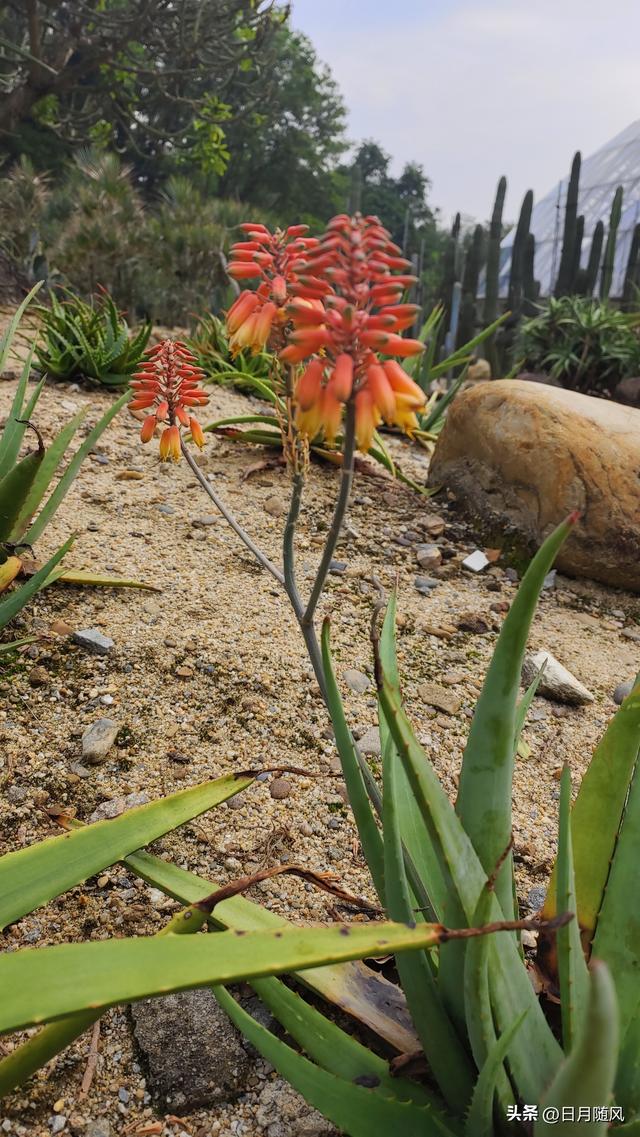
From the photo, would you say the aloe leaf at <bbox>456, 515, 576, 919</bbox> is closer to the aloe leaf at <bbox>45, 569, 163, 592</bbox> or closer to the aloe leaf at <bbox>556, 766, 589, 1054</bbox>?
the aloe leaf at <bbox>556, 766, 589, 1054</bbox>

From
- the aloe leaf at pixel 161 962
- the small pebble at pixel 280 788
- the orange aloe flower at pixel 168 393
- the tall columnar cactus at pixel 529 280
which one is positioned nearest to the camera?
the aloe leaf at pixel 161 962

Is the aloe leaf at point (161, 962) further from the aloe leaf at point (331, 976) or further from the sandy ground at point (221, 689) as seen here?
the sandy ground at point (221, 689)

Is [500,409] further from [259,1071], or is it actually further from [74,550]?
[259,1071]

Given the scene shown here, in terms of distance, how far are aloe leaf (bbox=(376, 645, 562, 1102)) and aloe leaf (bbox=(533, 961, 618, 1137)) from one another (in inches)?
6.2

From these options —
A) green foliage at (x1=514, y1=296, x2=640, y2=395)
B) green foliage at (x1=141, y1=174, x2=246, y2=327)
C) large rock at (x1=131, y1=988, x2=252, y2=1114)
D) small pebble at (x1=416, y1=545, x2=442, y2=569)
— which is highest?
green foliage at (x1=141, y1=174, x2=246, y2=327)

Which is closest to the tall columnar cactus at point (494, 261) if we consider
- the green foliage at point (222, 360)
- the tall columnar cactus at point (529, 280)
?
the tall columnar cactus at point (529, 280)

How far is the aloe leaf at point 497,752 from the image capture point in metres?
0.76

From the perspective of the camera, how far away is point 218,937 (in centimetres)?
67

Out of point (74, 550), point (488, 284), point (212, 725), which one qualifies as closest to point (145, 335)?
point (74, 550)

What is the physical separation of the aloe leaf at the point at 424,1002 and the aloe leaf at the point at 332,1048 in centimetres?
6

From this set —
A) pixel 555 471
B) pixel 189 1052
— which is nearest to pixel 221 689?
pixel 189 1052

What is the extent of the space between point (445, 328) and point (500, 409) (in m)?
7.58

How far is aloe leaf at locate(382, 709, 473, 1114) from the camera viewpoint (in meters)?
0.89

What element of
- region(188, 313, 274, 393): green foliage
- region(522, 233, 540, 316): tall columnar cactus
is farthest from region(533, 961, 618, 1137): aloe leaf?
region(522, 233, 540, 316): tall columnar cactus
